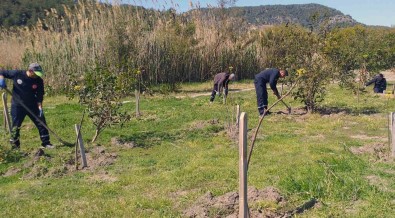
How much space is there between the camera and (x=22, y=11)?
4731cm

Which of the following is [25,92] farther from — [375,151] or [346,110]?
[346,110]

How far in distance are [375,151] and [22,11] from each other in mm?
47908

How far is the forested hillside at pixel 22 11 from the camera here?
4510cm

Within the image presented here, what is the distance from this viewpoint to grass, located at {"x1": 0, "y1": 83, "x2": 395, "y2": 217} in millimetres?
4828

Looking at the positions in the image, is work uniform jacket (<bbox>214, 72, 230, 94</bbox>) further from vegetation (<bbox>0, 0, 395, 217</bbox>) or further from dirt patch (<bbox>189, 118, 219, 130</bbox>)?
dirt patch (<bbox>189, 118, 219, 130</bbox>)

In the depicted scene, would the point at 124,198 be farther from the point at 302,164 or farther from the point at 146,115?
the point at 146,115

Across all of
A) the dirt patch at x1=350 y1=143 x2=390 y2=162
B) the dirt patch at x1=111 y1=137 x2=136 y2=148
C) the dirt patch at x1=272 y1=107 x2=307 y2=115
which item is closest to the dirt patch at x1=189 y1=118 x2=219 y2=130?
the dirt patch at x1=111 y1=137 x2=136 y2=148

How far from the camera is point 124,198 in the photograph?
16.8 feet

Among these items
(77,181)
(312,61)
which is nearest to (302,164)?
(77,181)

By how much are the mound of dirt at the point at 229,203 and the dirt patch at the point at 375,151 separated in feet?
7.62

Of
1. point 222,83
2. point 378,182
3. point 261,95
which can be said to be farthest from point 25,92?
point 222,83

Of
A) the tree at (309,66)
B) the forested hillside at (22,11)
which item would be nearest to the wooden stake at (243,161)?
the tree at (309,66)

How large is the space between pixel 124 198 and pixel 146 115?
19.2 ft

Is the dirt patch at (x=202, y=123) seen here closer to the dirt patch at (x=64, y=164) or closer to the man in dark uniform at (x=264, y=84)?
the man in dark uniform at (x=264, y=84)
